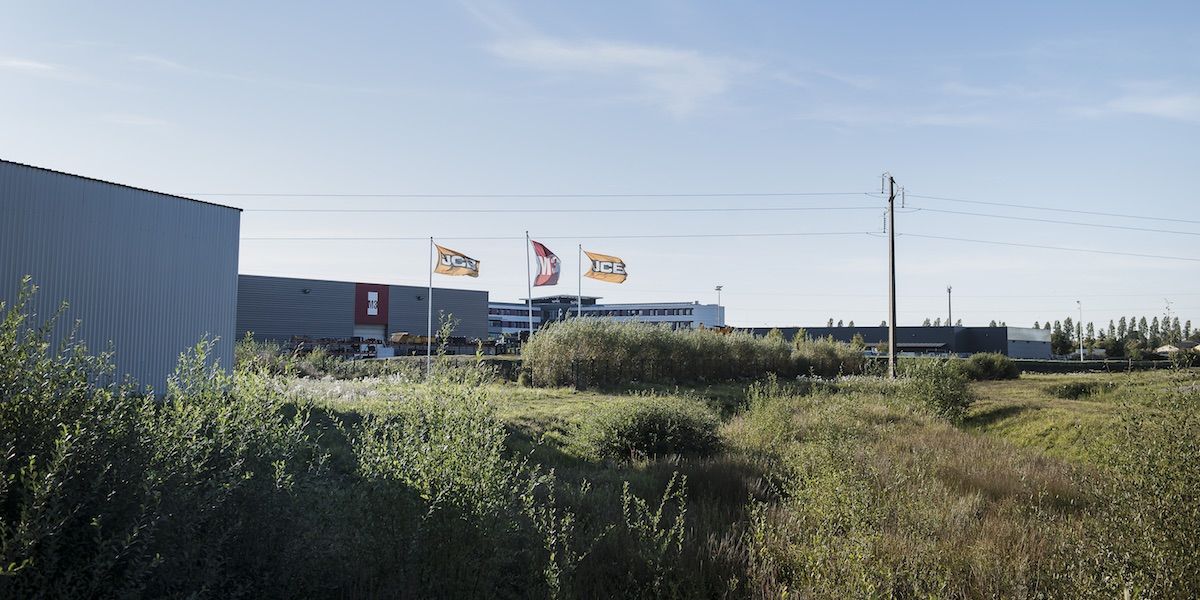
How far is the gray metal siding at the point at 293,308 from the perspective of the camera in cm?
6088

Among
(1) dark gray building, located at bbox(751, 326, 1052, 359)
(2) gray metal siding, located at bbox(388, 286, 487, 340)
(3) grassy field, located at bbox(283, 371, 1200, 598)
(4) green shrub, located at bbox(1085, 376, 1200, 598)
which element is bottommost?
(3) grassy field, located at bbox(283, 371, 1200, 598)

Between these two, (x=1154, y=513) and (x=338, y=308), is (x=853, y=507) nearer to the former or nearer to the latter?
(x=1154, y=513)

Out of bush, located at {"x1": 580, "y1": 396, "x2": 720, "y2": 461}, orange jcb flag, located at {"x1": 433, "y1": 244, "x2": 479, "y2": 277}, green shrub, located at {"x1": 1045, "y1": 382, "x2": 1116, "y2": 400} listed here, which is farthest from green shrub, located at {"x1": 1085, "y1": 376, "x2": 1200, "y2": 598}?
orange jcb flag, located at {"x1": 433, "y1": 244, "x2": 479, "y2": 277}

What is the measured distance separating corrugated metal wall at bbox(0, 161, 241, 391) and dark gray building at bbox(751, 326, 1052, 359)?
177ft

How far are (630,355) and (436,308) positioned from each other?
44.2 m

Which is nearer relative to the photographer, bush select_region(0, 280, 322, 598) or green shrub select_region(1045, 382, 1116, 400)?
Result: bush select_region(0, 280, 322, 598)

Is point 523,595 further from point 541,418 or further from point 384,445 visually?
point 541,418

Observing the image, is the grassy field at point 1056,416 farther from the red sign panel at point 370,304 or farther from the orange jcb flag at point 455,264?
the red sign panel at point 370,304

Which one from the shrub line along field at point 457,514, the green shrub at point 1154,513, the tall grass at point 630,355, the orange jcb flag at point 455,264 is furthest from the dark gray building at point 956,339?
the green shrub at point 1154,513

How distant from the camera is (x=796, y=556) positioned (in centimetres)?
557

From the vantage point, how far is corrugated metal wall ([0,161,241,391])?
18375 mm

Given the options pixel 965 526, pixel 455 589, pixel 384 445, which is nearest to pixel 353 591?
pixel 455 589

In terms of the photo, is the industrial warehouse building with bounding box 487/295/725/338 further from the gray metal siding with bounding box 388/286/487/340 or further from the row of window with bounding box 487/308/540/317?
the gray metal siding with bounding box 388/286/487/340

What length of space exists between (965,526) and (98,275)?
66.4 ft
